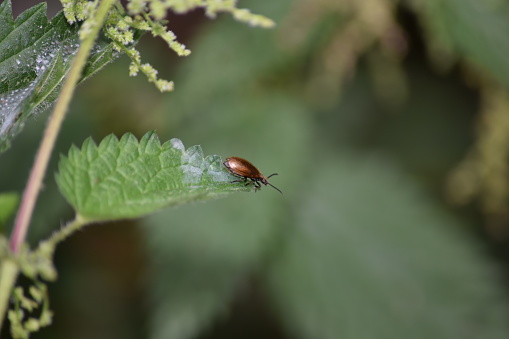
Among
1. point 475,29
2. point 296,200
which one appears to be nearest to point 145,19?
point 475,29

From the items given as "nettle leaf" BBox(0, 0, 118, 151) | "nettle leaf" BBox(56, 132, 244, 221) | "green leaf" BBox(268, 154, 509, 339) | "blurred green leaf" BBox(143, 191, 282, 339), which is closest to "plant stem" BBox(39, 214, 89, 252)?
"nettle leaf" BBox(56, 132, 244, 221)

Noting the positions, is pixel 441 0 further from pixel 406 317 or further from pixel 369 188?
pixel 406 317

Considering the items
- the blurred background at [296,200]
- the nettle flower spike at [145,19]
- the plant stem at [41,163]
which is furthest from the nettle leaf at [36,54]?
the blurred background at [296,200]

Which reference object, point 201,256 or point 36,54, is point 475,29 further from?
point 36,54

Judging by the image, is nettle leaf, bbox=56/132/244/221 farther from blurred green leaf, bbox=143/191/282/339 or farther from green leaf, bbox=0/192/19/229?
blurred green leaf, bbox=143/191/282/339

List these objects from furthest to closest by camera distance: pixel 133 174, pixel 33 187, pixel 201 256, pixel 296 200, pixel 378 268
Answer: pixel 296 200 → pixel 378 268 → pixel 201 256 → pixel 133 174 → pixel 33 187

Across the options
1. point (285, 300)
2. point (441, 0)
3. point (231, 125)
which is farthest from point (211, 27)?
point (285, 300)
